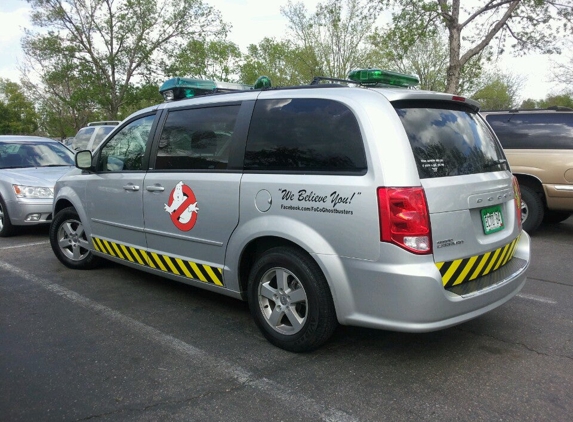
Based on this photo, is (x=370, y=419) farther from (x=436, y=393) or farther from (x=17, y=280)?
(x=17, y=280)

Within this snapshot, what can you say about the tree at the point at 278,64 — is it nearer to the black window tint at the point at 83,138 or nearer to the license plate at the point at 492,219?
the black window tint at the point at 83,138

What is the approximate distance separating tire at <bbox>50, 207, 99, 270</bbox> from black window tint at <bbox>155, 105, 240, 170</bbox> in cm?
167

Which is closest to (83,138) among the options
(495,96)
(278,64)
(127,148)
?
(127,148)

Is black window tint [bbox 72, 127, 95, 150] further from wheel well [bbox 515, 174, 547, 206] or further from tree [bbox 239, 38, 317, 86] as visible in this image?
tree [bbox 239, 38, 317, 86]

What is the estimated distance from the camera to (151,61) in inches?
1052

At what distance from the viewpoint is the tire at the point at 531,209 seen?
723 cm

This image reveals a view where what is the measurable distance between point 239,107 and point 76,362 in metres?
2.17

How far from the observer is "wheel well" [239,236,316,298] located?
339cm

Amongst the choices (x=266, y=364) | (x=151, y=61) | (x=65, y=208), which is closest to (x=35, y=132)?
(x=151, y=61)

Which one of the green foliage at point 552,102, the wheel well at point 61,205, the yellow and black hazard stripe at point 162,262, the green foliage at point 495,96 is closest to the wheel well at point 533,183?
the yellow and black hazard stripe at point 162,262

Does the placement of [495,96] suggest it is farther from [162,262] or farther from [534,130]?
[162,262]

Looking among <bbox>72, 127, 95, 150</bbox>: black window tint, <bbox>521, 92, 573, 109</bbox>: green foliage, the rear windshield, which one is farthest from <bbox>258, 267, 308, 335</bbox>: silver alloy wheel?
<bbox>521, 92, 573, 109</bbox>: green foliage

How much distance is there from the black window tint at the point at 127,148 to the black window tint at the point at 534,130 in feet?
18.5

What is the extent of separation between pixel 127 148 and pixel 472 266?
11.0 ft
